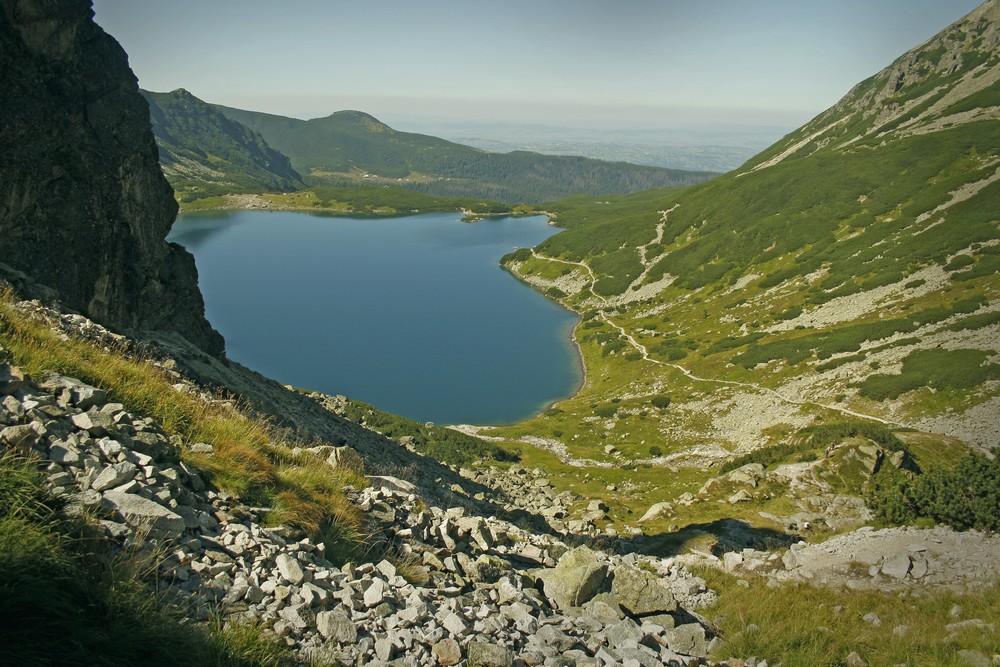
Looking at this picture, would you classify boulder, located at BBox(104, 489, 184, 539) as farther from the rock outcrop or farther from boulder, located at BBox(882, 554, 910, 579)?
boulder, located at BBox(882, 554, 910, 579)

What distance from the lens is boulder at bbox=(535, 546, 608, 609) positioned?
1055 cm

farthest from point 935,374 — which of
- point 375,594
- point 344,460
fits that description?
point 375,594

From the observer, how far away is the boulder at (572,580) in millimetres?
10547

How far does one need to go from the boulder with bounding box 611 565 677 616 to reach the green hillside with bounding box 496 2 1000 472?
39366 millimetres

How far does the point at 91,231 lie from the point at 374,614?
94.0ft

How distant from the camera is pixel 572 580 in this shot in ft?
35.3

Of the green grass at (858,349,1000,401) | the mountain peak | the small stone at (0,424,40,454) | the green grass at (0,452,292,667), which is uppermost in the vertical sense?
the mountain peak

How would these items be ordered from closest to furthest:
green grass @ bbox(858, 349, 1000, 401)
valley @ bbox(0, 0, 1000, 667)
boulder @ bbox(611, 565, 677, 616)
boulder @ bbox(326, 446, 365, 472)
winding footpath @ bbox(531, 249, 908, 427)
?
valley @ bbox(0, 0, 1000, 667) → boulder @ bbox(611, 565, 677, 616) → boulder @ bbox(326, 446, 365, 472) → green grass @ bbox(858, 349, 1000, 401) → winding footpath @ bbox(531, 249, 908, 427)

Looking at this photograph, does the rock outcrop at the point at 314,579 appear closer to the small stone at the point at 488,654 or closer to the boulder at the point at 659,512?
the small stone at the point at 488,654

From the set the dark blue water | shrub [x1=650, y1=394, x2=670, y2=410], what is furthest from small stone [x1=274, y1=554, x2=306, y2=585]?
the dark blue water

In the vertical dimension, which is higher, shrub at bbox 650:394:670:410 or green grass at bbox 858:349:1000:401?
green grass at bbox 858:349:1000:401

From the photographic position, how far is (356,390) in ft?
262

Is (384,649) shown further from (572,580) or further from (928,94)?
(928,94)

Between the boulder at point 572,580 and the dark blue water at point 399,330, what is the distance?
201 feet
